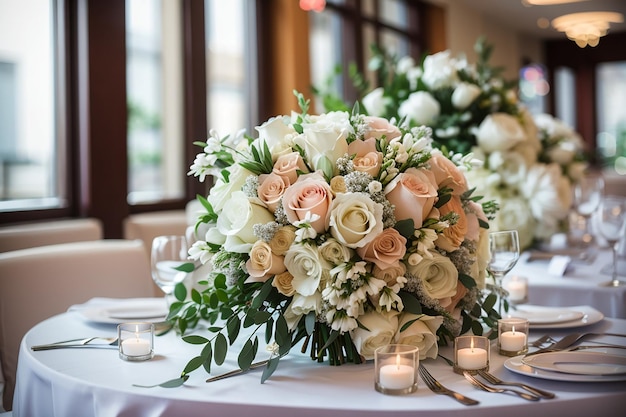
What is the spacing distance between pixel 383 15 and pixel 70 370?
7049 millimetres

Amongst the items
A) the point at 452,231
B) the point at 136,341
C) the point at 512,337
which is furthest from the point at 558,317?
the point at 136,341

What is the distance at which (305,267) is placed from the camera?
131 cm

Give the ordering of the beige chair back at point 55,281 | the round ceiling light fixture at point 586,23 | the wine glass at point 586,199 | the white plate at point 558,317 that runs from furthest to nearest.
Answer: the round ceiling light fixture at point 586,23
the wine glass at point 586,199
the beige chair back at point 55,281
the white plate at point 558,317

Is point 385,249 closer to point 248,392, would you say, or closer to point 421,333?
point 421,333

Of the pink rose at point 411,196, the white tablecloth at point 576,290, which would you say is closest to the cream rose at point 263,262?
the pink rose at point 411,196

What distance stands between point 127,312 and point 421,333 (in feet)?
2.75

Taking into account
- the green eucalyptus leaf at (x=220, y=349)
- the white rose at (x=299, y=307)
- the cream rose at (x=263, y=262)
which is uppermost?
the cream rose at (x=263, y=262)

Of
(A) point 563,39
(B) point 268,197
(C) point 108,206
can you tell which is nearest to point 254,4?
(C) point 108,206

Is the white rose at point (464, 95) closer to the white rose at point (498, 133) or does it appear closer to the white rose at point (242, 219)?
the white rose at point (498, 133)

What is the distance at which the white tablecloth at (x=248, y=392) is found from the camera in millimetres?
1097

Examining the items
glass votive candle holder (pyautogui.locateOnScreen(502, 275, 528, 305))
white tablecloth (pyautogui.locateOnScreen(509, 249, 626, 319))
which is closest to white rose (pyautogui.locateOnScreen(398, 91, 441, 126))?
white tablecloth (pyautogui.locateOnScreen(509, 249, 626, 319))

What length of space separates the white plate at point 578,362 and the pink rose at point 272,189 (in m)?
0.51

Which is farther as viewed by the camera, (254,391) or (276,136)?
(276,136)

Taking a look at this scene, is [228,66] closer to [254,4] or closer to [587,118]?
[254,4]
